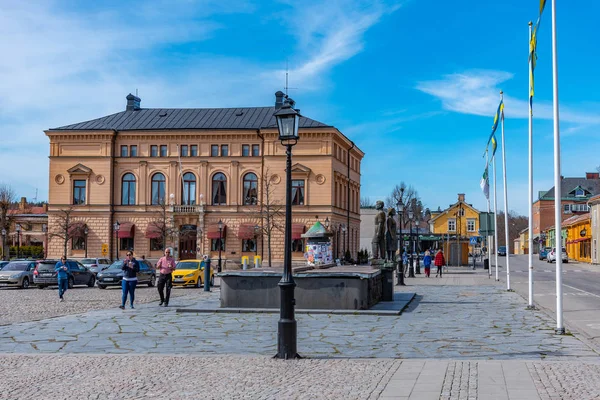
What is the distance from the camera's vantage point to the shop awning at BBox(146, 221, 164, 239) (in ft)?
212

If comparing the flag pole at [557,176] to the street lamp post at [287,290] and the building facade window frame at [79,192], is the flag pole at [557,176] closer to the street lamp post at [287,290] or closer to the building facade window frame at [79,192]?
the street lamp post at [287,290]

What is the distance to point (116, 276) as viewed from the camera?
34.5 metres

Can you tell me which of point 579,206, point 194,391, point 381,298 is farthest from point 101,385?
point 579,206

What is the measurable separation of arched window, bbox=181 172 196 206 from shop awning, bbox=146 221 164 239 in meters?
3.19

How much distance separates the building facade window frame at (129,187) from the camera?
2623 inches

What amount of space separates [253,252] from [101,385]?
56206 mm

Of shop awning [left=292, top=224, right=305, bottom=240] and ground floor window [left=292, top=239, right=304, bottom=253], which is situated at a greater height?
shop awning [left=292, top=224, right=305, bottom=240]

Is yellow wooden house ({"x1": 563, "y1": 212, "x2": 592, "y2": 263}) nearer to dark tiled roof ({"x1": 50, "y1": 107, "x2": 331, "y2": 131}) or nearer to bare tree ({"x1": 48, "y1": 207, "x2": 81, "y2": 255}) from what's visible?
dark tiled roof ({"x1": 50, "y1": 107, "x2": 331, "y2": 131})

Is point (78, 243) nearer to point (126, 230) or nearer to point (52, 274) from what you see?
point (126, 230)

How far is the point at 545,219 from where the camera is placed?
135 m

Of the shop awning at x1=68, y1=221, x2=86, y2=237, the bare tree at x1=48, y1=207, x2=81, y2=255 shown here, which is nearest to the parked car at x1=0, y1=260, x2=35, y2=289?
the bare tree at x1=48, y1=207, x2=81, y2=255

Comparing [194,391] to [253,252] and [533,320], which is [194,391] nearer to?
[533,320]

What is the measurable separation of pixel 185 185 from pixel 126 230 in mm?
6635

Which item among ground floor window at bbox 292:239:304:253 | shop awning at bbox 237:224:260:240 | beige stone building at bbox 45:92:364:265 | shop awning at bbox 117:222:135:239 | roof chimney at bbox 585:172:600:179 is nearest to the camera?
shop awning at bbox 237:224:260:240
